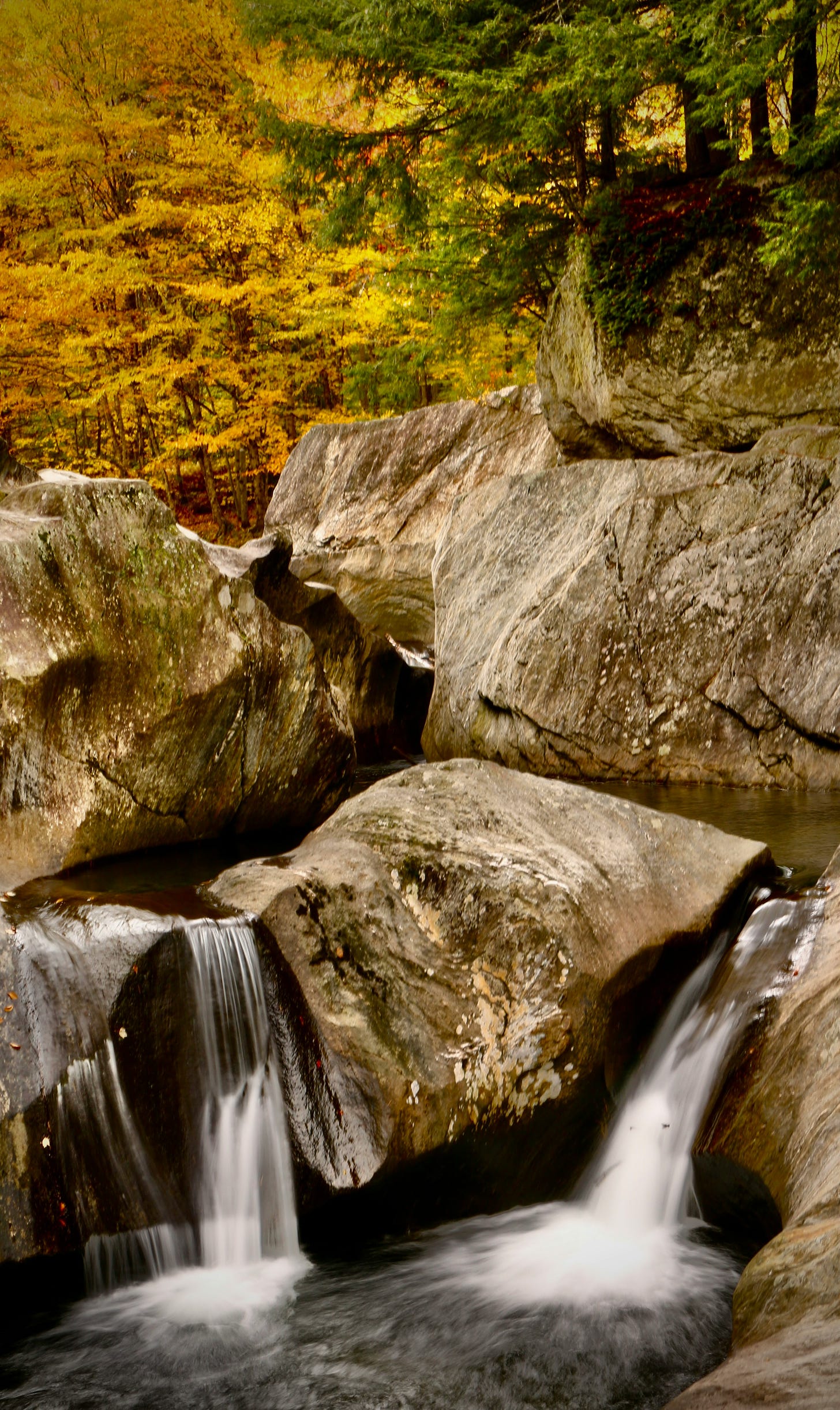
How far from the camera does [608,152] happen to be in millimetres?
9938

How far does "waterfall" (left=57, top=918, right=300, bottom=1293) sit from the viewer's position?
3.84 metres

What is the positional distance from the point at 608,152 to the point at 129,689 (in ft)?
23.3

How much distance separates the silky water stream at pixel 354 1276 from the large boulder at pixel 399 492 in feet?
33.1

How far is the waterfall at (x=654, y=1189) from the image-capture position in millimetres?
3869

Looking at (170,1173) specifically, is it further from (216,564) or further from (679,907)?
(216,564)

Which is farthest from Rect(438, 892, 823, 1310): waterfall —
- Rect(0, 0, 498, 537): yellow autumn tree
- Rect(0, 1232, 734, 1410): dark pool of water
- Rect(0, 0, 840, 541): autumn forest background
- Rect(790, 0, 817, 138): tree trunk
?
Rect(0, 0, 498, 537): yellow autumn tree

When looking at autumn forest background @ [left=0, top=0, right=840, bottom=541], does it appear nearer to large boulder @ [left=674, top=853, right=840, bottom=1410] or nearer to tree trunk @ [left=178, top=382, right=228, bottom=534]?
tree trunk @ [left=178, top=382, right=228, bottom=534]

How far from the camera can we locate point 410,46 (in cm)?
888

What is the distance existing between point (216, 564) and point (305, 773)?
1.71m

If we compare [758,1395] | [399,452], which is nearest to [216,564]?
[758,1395]

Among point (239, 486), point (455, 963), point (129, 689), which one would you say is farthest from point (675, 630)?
point (239, 486)

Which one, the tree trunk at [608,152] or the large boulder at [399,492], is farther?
the large boulder at [399,492]

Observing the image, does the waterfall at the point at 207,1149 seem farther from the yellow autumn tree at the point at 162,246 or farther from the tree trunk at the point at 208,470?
the tree trunk at the point at 208,470

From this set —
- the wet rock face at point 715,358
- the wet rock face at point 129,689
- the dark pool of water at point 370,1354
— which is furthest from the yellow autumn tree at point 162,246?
the dark pool of water at point 370,1354
